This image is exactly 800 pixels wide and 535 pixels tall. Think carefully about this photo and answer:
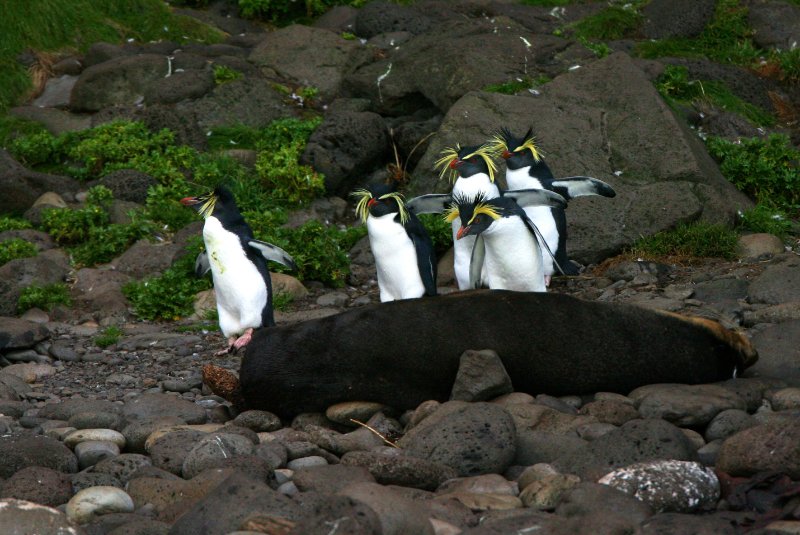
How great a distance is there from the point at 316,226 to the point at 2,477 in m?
4.94

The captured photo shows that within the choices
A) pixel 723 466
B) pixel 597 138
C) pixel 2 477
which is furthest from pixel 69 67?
pixel 723 466

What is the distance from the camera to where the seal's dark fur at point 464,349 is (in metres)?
5.38

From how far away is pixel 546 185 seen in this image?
27.8 ft

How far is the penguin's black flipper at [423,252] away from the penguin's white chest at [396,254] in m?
0.03

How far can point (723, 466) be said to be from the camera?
165 inches

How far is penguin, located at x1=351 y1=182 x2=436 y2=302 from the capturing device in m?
7.77

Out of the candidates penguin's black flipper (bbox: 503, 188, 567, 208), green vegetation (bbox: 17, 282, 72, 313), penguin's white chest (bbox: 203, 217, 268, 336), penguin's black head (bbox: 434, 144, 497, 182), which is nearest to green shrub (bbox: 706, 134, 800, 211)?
penguin's black head (bbox: 434, 144, 497, 182)

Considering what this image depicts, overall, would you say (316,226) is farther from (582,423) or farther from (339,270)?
(582,423)

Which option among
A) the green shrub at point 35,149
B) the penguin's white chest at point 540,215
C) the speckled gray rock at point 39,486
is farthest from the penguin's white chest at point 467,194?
the green shrub at point 35,149

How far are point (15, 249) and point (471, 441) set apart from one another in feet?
20.2

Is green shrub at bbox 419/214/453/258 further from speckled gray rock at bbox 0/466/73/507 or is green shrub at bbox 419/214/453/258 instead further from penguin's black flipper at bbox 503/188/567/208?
speckled gray rock at bbox 0/466/73/507

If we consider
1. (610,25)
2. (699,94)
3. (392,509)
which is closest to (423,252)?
(392,509)

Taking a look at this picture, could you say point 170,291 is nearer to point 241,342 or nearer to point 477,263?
point 241,342

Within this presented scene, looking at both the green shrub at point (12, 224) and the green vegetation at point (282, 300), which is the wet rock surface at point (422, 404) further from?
the green shrub at point (12, 224)
